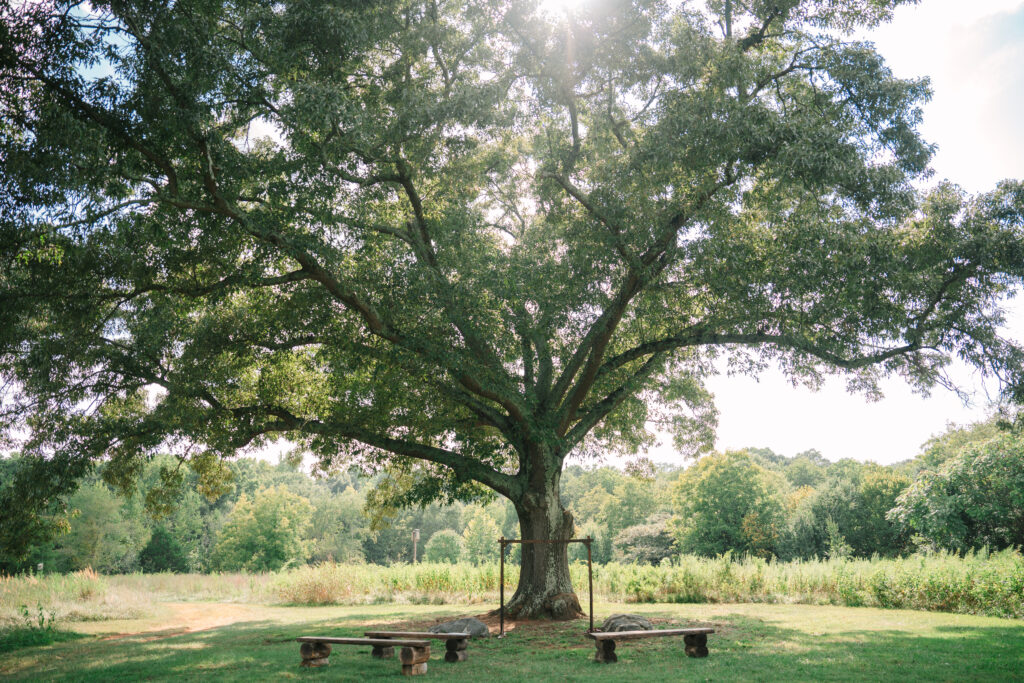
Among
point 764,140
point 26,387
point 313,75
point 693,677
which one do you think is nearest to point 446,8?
point 313,75

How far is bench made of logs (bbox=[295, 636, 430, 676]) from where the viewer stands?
8.12 metres

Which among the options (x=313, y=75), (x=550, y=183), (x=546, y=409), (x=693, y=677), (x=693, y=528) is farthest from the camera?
(x=693, y=528)

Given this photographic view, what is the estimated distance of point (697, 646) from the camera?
9.12 meters

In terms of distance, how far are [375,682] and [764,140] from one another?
9.25m

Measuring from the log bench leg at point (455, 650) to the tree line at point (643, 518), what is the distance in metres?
6.93

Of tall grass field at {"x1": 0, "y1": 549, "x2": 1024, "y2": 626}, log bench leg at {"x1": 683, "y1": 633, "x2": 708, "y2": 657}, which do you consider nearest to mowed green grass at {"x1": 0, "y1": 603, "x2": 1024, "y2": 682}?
log bench leg at {"x1": 683, "y1": 633, "x2": 708, "y2": 657}

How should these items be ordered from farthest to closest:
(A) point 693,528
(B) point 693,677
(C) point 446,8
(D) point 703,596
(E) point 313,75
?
1. (A) point 693,528
2. (D) point 703,596
3. (C) point 446,8
4. (E) point 313,75
5. (B) point 693,677

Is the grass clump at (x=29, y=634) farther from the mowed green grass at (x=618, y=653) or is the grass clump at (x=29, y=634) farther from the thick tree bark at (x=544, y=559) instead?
the thick tree bark at (x=544, y=559)

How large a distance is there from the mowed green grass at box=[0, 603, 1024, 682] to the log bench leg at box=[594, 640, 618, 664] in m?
0.21

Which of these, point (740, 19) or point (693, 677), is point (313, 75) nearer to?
point (740, 19)

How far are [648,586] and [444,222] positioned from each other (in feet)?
42.5

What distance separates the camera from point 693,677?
7.57m

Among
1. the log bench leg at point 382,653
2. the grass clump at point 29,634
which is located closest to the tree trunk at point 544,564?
the log bench leg at point 382,653

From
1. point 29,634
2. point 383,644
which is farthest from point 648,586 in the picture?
point 29,634
